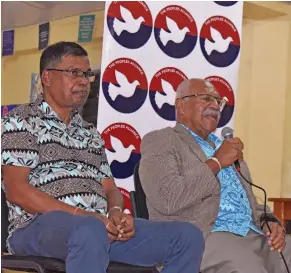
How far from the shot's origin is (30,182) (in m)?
2.60

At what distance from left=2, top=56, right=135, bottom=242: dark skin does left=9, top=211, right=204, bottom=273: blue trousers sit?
0.20 ft

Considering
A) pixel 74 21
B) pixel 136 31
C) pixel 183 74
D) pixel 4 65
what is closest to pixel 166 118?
pixel 183 74

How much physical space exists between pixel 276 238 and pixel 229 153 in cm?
47

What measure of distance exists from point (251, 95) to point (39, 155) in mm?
4010

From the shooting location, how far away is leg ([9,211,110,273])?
228 cm

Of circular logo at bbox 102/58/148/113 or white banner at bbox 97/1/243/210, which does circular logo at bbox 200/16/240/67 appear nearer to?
white banner at bbox 97/1/243/210

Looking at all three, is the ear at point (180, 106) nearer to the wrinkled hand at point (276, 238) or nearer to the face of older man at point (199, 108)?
the face of older man at point (199, 108)

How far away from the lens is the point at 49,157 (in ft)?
8.65

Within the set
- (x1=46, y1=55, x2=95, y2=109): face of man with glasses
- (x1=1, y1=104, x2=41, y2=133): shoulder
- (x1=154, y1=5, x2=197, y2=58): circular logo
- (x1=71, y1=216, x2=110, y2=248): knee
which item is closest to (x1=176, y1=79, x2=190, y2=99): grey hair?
(x1=154, y1=5, x2=197, y2=58): circular logo

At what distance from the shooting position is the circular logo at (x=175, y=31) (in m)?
3.94

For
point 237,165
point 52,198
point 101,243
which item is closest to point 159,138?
point 237,165

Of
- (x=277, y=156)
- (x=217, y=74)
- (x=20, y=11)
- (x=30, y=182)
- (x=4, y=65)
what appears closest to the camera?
(x=30, y=182)

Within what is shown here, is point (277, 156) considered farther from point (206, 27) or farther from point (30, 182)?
point (30, 182)

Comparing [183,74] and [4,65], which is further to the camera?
[4,65]
